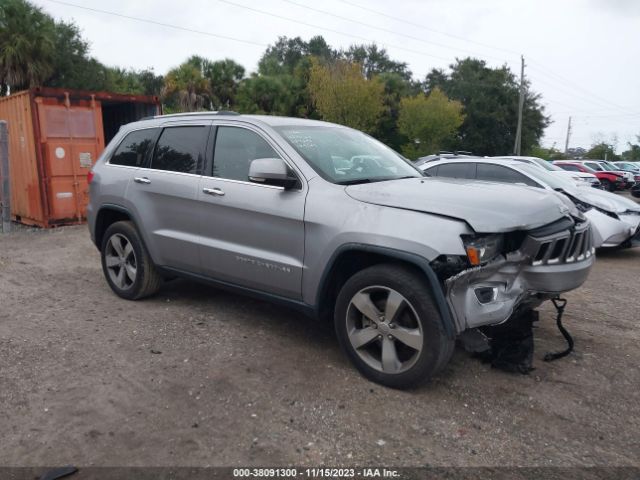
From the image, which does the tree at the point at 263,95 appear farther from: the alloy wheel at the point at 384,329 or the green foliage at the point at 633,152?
the green foliage at the point at 633,152

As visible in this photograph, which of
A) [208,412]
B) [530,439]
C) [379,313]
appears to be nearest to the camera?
[530,439]

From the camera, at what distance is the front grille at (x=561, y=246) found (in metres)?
3.31

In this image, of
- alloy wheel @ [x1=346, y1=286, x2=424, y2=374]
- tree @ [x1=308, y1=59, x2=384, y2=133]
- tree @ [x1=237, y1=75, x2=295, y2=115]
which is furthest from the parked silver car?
tree @ [x1=237, y1=75, x2=295, y2=115]

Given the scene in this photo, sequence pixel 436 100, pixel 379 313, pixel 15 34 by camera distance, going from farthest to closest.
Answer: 1. pixel 436 100
2. pixel 15 34
3. pixel 379 313

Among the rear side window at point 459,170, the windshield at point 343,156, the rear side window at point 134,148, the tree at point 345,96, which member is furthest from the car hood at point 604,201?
the tree at point 345,96

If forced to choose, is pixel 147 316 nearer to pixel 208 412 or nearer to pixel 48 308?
pixel 48 308

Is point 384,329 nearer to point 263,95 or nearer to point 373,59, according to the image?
point 263,95

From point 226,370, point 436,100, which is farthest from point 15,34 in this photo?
point 226,370

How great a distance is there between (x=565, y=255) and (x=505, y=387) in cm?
96

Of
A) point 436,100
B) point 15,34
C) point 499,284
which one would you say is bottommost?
point 499,284

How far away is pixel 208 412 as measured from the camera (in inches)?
127

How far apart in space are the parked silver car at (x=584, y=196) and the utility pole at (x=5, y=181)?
7.74 meters

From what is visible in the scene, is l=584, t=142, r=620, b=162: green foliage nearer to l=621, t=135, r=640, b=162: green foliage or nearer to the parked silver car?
l=621, t=135, r=640, b=162: green foliage

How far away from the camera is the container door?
9.73 meters
